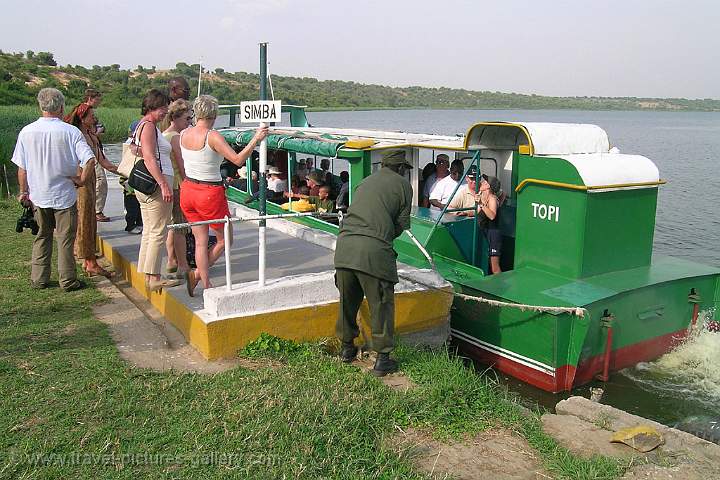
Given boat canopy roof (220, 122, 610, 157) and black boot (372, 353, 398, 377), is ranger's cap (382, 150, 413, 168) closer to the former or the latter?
black boot (372, 353, 398, 377)

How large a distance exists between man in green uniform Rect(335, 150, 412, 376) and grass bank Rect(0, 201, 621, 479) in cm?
42

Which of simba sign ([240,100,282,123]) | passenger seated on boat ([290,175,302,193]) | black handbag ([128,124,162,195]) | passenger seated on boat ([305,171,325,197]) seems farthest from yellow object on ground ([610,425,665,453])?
passenger seated on boat ([290,175,302,193])

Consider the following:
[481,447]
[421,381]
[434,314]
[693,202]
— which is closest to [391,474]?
[481,447]

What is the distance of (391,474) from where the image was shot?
3.57 meters

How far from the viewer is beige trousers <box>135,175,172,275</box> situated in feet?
18.9

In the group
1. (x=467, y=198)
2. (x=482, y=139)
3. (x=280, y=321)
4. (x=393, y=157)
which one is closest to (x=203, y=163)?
(x=280, y=321)

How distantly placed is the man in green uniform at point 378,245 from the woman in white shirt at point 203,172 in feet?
3.46

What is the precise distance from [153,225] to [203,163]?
0.84m

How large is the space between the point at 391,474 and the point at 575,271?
450 cm

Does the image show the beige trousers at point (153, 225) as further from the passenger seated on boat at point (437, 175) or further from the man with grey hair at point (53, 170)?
the passenger seated on boat at point (437, 175)

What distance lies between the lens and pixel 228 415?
401 centimetres

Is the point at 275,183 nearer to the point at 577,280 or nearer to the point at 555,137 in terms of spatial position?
the point at 555,137

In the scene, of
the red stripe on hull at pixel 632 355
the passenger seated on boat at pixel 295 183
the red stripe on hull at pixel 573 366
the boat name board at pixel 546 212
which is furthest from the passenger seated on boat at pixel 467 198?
the passenger seated on boat at pixel 295 183

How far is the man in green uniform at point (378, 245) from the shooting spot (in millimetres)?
4809
